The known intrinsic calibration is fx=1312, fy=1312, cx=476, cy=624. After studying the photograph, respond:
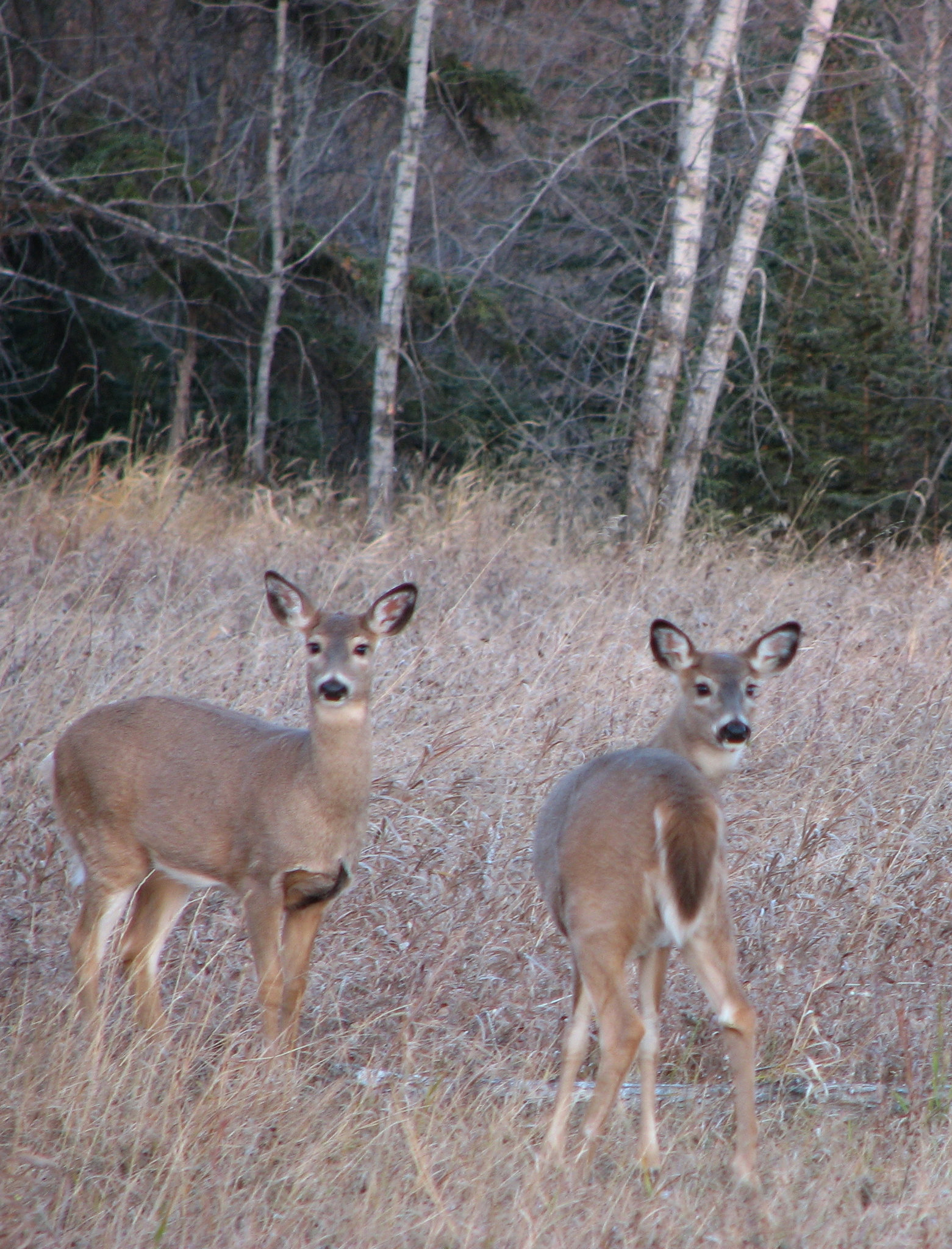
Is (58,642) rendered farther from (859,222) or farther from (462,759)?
(859,222)

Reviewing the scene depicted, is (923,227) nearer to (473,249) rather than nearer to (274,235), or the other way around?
(473,249)

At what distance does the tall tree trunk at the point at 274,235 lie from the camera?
42.0ft

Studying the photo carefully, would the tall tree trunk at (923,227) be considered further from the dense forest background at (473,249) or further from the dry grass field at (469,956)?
the dry grass field at (469,956)

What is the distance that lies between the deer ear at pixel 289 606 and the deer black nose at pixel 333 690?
31 centimetres

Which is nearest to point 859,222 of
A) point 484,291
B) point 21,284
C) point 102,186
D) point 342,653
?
point 484,291

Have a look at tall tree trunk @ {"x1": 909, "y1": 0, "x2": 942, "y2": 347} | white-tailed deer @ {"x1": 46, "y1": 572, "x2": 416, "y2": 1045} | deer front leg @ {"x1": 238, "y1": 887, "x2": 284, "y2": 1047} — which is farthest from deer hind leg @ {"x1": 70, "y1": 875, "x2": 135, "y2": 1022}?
tall tree trunk @ {"x1": 909, "y1": 0, "x2": 942, "y2": 347}

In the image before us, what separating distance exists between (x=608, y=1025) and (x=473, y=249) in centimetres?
1194

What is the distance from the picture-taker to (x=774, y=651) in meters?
3.97

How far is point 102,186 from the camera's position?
38.5ft

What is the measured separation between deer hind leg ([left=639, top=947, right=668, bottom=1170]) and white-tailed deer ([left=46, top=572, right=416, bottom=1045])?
2.82 ft

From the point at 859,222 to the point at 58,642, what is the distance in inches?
370

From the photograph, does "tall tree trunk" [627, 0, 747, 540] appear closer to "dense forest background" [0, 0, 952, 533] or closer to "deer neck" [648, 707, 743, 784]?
"dense forest background" [0, 0, 952, 533]

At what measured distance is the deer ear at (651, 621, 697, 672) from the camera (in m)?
3.88

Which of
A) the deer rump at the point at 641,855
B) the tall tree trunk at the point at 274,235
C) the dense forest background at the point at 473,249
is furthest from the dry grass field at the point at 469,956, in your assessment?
the tall tree trunk at the point at 274,235
